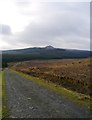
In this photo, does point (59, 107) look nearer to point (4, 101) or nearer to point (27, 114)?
point (27, 114)

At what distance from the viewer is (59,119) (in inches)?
607

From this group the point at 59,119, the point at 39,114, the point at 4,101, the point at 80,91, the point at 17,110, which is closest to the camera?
the point at 59,119

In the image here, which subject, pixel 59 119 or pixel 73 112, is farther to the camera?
pixel 73 112

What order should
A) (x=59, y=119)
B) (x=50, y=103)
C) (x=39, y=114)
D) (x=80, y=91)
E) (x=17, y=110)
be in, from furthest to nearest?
(x=80, y=91) < (x=50, y=103) < (x=17, y=110) < (x=39, y=114) < (x=59, y=119)

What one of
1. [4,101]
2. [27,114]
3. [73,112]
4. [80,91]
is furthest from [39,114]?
[80,91]

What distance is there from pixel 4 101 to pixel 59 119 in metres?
8.84

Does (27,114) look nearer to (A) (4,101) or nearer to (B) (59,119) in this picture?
(B) (59,119)

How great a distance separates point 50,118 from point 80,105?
4.76m

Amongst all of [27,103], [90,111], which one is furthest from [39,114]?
[27,103]

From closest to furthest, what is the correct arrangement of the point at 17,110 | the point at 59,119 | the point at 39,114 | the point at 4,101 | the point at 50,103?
1. the point at 59,119
2. the point at 39,114
3. the point at 17,110
4. the point at 50,103
5. the point at 4,101

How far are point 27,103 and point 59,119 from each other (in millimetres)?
6602

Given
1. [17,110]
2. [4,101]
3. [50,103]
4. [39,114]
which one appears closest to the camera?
[39,114]

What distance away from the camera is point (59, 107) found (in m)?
19.1

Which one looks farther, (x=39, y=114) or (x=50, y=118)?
(x=39, y=114)
